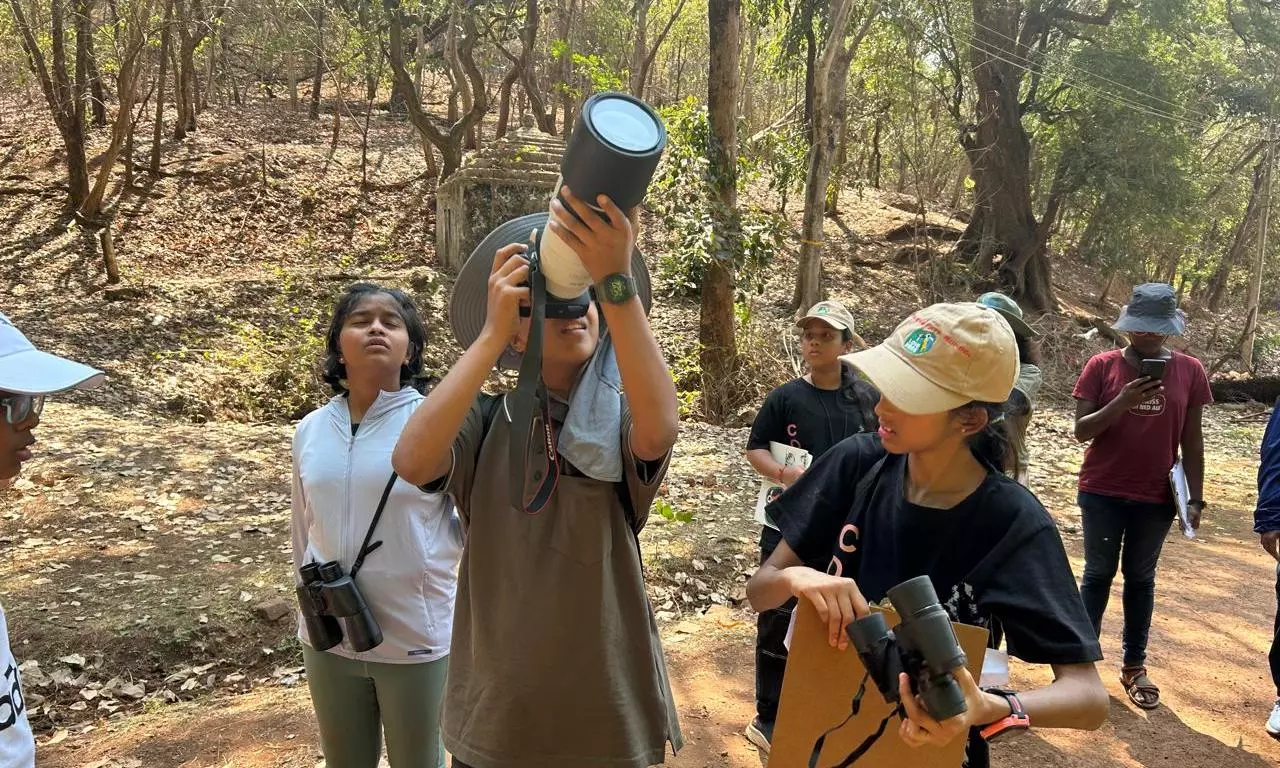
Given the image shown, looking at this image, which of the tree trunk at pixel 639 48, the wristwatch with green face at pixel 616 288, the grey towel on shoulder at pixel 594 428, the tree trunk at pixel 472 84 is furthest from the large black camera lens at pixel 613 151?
the tree trunk at pixel 472 84

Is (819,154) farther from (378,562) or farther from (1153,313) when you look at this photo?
(378,562)

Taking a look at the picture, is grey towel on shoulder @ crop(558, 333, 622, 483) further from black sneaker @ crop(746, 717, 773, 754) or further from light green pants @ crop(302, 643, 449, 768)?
black sneaker @ crop(746, 717, 773, 754)

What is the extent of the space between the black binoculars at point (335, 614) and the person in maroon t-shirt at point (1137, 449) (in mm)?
3173

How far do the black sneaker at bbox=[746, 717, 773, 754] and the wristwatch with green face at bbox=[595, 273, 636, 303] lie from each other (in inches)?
94.5

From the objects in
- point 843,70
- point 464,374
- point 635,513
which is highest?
point 843,70

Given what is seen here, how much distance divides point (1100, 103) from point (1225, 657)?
15158mm

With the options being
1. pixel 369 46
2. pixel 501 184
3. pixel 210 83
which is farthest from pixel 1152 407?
pixel 210 83

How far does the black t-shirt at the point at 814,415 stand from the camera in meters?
3.41

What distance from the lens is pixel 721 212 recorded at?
9266 mm

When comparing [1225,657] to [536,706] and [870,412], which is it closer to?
[870,412]

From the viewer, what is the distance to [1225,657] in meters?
4.64

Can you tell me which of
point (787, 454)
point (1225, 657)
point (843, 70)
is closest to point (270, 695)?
point (787, 454)

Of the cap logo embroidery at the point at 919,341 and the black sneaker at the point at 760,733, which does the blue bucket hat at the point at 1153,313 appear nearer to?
the black sneaker at the point at 760,733

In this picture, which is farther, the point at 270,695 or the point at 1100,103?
the point at 1100,103
